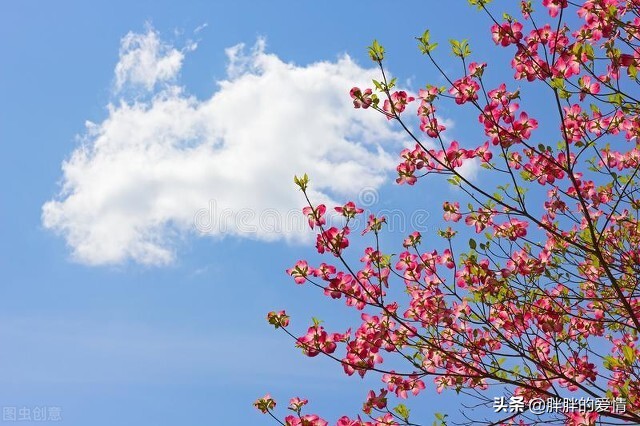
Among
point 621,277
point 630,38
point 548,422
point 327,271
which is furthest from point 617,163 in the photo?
point 327,271

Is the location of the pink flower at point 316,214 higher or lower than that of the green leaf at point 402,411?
higher

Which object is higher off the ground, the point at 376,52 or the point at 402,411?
the point at 376,52

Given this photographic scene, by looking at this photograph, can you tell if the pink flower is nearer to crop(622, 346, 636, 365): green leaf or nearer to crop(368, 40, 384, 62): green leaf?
crop(368, 40, 384, 62): green leaf

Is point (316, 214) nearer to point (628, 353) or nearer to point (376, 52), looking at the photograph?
point (376, 52)

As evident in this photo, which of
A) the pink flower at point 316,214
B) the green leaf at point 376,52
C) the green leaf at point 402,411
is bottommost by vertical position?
the green leaf at point 402,411

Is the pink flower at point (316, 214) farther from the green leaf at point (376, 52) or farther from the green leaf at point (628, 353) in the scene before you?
the green leaf at point (628, 353)

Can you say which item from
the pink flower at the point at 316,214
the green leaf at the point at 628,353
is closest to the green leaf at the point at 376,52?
the pink flower at the point at 316,214

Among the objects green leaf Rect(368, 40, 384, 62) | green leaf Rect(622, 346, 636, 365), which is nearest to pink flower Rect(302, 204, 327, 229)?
green leaf Rect(368, 40, 384, 62)

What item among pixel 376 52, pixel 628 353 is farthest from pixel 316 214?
pixel 628 353

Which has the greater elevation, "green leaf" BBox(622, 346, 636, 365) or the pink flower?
the pink flower

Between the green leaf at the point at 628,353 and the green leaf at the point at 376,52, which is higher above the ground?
the green leaf at the point at 376,52

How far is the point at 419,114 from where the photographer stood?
4551mm

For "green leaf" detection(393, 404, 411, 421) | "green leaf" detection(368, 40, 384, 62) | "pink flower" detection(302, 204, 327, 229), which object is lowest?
"green leaf" detection(393, 404, 411, 421)

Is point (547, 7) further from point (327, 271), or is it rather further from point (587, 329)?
point (587, 329)
